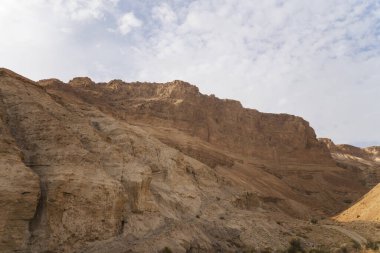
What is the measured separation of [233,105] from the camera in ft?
240

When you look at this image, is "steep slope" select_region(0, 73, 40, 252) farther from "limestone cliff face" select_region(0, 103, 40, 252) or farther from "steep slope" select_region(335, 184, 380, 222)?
"steep slope" select_region(335, 184, 380, 222)

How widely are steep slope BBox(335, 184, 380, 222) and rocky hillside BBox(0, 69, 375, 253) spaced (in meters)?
6.15

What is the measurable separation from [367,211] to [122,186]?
93.6 feet

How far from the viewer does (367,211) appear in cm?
4412

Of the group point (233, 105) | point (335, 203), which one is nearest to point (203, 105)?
point (233, 105)

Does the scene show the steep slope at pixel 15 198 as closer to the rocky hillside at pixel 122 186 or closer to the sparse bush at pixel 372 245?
the rocky hillside at pixel 122 186

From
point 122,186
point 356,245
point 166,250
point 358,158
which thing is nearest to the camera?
point 166,250

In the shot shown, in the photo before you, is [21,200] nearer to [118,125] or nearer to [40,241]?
[40,241]

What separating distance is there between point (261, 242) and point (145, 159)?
33.0 feet

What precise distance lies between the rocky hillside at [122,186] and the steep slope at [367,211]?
6.15 metres

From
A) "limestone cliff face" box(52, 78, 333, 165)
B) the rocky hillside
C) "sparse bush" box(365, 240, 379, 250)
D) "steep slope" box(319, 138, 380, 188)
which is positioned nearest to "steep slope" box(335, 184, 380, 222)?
the rocky hillside

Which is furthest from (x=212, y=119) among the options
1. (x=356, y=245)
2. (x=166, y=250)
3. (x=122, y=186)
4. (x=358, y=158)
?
(x=358, y=158)

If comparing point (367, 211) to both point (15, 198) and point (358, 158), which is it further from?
point (358, 158)

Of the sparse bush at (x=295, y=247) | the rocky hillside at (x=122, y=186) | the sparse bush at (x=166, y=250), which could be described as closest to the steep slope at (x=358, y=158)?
the rocky hillside at (x=122, y=186)
